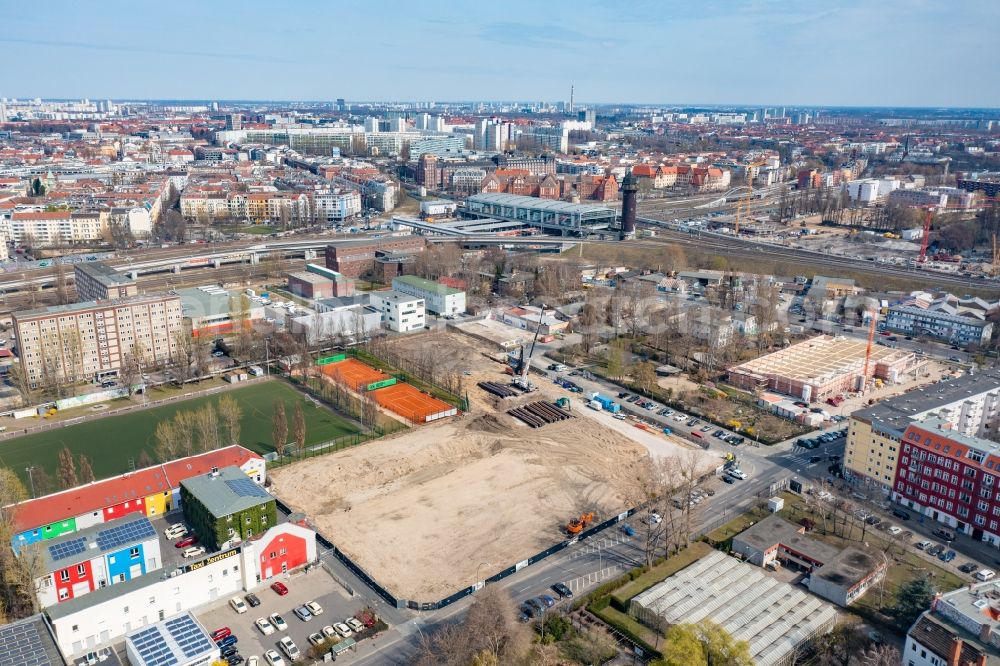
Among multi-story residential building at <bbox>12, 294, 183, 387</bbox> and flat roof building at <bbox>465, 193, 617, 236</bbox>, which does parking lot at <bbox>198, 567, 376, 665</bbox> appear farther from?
flat roof building at <bbox>465, 193, 617, 236</bbox>

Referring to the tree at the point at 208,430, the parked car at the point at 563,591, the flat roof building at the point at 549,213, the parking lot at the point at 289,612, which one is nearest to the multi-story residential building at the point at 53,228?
the flat roof building at the point at 549,213

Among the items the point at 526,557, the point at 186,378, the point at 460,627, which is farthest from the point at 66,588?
the point at 186,378

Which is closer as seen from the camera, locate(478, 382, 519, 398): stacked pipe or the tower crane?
locate(478, 382, 519, 398): stacked pipe

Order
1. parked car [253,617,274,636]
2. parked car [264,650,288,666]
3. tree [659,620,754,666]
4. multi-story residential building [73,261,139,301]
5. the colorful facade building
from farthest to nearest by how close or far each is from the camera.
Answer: multi-story residential building [73,261,139,301]
the colorful facade building
parked car [253,617,274,636]
parked car [264,650,288,666]
tree [659,620,754,666]

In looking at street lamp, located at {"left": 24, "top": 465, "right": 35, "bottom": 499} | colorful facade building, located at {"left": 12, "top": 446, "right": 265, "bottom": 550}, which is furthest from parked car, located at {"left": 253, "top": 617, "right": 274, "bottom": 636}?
street lamp, located at {"left": 24, "top": 465, "right": 35, "bottom": 499}

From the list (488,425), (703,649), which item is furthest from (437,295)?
(703,649)

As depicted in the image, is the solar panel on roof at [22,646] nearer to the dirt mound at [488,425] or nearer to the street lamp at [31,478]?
the street lamp at [31,478]
